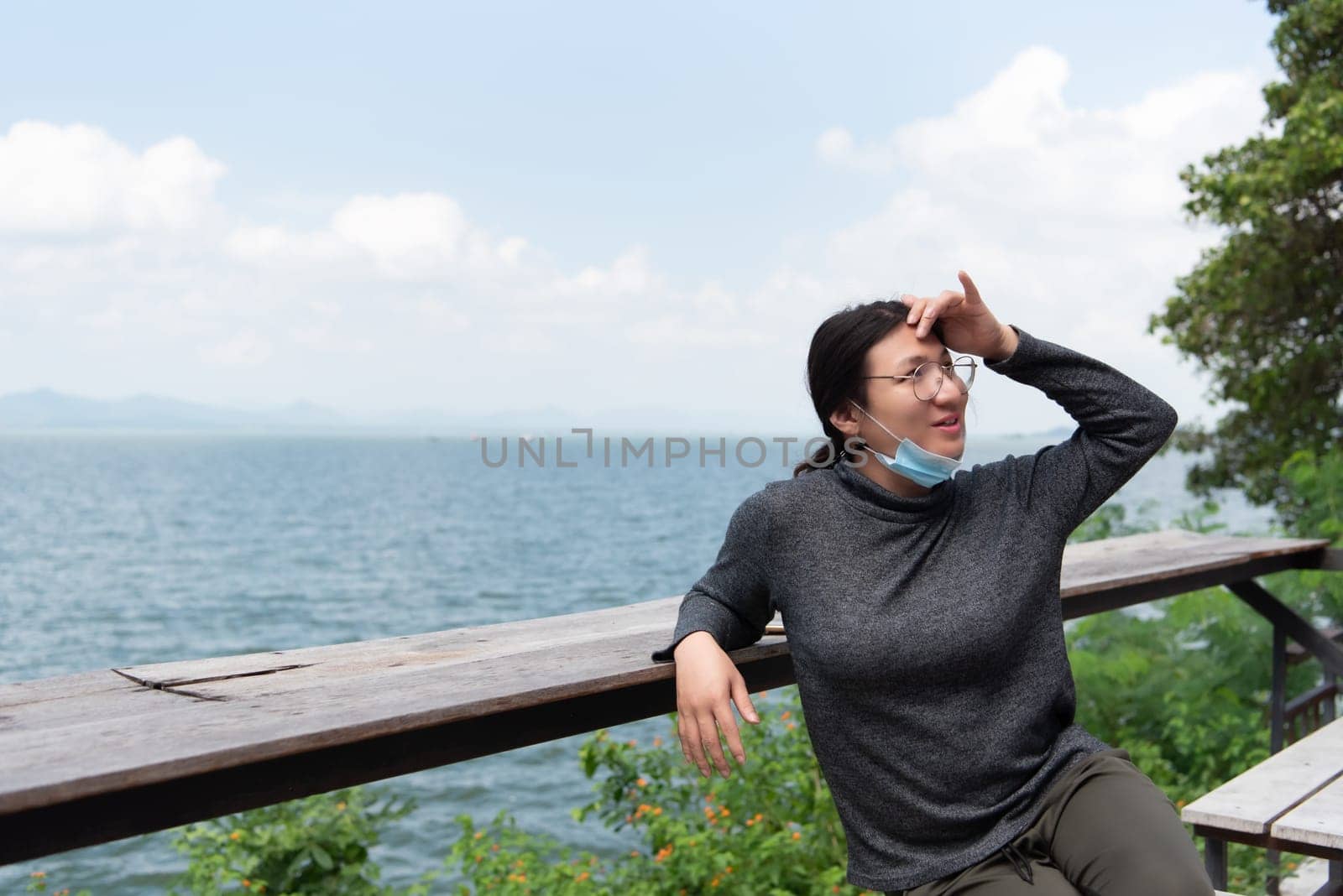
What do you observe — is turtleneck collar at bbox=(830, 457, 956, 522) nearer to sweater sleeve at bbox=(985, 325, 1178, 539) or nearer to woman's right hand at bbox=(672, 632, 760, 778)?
sweater sleeve at bbox=(985, 325, 1178, 539)

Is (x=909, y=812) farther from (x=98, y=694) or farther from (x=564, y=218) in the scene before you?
(x=564, y=218)

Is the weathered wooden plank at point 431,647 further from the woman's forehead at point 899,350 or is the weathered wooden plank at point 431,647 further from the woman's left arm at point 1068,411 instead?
the woman's left arm at point 1068,411

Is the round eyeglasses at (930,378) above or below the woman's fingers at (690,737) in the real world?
above

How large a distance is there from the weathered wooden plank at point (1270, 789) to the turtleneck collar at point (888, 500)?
700 millimetres

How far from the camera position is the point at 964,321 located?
208 centimetres

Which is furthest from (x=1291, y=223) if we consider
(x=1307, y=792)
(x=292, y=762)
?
(x=292, y=762)

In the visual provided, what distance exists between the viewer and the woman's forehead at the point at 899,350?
6.78 feet

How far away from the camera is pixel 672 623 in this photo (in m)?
2.43

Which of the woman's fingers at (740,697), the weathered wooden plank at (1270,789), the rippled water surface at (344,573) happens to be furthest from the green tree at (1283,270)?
the woman's fingers at (740,697)

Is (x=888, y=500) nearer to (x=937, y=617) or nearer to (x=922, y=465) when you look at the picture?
(x=922, y=465)

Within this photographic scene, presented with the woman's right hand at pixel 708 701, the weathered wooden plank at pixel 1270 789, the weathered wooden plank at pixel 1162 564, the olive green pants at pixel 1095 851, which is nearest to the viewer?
the olive green pants at pixel 1095 851

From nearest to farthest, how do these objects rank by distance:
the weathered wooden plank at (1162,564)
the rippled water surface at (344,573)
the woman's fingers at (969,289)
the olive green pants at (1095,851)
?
the olive green pants at (1095,851) < the woman's fingers at (969,289) < the weathered wooden plank at (1162,564) < the rippled water surface at (344,573)

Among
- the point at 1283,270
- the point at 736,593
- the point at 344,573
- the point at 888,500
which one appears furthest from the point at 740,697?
the point at 344,573

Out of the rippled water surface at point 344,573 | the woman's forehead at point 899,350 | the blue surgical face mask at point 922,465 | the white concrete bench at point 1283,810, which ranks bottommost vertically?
the rippled water surface at point 344,573
